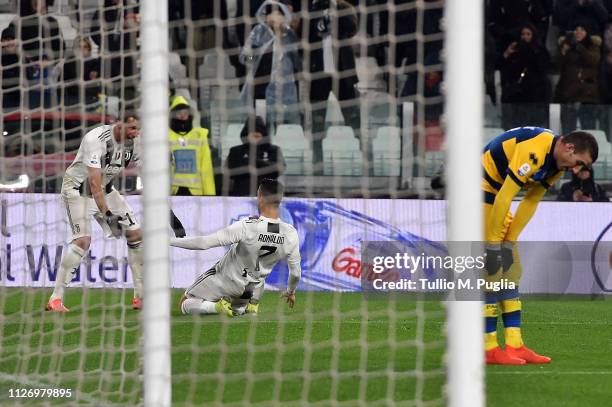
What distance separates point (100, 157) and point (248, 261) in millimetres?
1622

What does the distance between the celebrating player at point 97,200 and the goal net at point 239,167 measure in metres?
0.16

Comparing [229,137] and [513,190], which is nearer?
[513,190]

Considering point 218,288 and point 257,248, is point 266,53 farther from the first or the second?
point 218,288

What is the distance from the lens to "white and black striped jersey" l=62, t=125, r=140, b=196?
10023 millimetres

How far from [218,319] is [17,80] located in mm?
2755

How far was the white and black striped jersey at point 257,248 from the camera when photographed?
9.55 meters

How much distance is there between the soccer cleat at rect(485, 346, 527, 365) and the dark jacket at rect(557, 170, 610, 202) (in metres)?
6.52

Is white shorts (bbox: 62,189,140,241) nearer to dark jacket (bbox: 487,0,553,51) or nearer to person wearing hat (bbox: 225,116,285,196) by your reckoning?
person wearing hat (bbox: 225,116,285,196)

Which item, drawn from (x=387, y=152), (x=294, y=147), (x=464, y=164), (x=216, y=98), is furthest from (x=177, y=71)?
(x=464, y=164)

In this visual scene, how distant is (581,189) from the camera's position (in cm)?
1398

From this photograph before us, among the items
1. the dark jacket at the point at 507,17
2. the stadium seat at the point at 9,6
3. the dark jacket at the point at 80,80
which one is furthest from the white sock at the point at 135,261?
the dark jacket at the point at 507,17

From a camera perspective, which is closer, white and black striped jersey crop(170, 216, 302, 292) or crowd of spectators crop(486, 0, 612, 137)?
white and black striped jersey crop(170, 216, 302, 292)

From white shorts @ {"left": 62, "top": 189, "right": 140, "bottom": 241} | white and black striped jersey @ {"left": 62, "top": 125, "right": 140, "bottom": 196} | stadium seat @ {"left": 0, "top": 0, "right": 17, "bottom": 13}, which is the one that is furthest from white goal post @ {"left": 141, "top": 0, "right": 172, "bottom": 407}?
white shorts @ {"left": 62, "top": 189, "right": 140, "bottom": 241}

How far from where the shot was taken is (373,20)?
8008 millimetres
